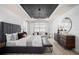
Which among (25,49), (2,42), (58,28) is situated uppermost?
(58,28)

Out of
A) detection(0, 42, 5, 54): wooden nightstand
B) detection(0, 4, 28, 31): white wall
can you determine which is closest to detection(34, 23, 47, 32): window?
detection(0, 4, 28, 31): white wall

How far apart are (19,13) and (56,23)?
2765 mm

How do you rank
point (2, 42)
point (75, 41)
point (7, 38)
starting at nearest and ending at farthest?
point (2, 42), point (7, 38), point (75, 41)

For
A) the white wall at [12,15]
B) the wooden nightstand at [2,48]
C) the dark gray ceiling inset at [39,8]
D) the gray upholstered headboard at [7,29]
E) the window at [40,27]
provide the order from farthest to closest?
the window at [40,27] → the dark gray ceiling inset at [39,8] → the white wall at [12,15] → the gray upholstered headboard at [7,29] → the wooden nightstand at [2,48]

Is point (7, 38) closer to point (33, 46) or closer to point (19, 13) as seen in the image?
point (33, 46)

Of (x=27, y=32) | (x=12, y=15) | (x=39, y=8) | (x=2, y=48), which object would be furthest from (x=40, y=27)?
(x=2, y=48)

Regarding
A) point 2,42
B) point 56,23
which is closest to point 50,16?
point 56,23

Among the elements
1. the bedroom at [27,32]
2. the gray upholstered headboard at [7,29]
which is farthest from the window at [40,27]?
the gray upholstered headboard at [7,29]

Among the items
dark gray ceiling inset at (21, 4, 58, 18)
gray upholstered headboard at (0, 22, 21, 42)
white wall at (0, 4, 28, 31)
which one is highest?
dark gray ceiling inset at (21, 4, 58, 18)

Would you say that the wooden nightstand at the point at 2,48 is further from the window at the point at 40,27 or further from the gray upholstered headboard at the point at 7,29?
the window at the point at 40,27

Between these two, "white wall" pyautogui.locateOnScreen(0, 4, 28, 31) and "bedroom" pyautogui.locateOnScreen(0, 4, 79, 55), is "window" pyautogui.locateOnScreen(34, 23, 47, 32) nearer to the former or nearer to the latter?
"bedroom" pyautogui.locateOnScreen(0, 4, 79, 55)

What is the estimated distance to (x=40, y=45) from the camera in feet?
12.7

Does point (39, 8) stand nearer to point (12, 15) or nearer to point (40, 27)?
point (40, 27)

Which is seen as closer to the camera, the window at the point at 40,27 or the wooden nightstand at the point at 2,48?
the wooden nightstand at the point at 2,48
